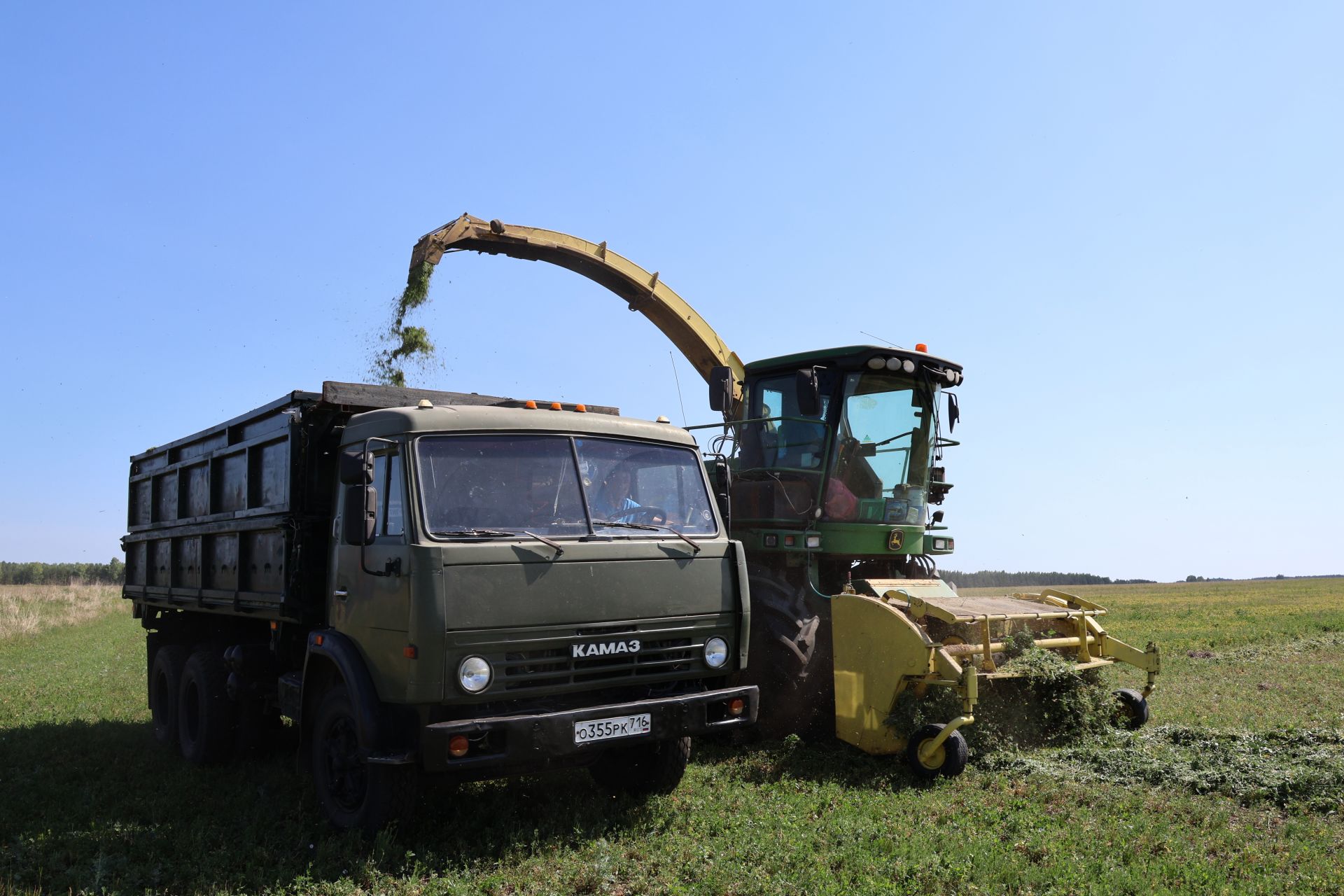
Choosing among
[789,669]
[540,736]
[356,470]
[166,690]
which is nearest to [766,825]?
[540,736]

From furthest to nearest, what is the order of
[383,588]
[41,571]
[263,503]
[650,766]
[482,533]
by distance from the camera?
[41,571] < [263,503] < [650,766] < [383,588] < [482,533]

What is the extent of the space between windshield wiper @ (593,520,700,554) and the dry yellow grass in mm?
22850

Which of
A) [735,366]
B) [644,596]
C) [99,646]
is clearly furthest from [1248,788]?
[99,646]

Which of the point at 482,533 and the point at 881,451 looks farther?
the point at 881,451

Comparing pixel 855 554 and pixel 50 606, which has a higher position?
pixel 855 554

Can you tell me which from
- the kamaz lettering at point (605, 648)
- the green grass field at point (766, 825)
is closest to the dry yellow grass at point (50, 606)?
the green grass field at point (766, 825)

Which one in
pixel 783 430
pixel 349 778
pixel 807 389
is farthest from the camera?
pixel 783 430

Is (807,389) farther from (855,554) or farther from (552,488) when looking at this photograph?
(552,488)

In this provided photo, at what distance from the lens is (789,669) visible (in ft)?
26.3

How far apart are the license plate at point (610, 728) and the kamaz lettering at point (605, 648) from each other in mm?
379

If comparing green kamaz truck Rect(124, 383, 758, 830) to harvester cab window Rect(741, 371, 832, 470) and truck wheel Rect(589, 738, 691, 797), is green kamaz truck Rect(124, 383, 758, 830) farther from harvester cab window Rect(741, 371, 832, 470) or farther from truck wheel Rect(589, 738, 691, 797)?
harvester cab window Rect(741, 371, 832, 470)

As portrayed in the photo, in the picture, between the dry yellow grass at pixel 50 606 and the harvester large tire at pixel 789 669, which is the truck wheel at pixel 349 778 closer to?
the harvester large tire at pixel 789 669

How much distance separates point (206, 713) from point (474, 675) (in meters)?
4.29

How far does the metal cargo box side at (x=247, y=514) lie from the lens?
7.09 m
